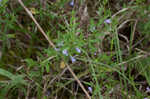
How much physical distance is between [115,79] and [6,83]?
1094 millimetres

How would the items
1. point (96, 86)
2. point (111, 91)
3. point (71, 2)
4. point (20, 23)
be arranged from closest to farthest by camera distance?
point (96, 86) < point (111, 91) < point (71, 2) < point (20, 23)

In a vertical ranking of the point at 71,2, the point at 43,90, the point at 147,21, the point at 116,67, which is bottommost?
the point at 43,90

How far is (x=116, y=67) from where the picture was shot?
192 centimetres

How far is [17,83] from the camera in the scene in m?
1.87

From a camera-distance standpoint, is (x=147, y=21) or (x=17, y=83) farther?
(x=147, y=21)

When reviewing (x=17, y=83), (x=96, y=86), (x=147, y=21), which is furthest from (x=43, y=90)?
(x=147, y=21)

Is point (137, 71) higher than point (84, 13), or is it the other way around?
point (84, 13)

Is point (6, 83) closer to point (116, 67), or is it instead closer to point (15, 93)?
point (15, 93)

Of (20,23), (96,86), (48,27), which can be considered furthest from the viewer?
(20,23)

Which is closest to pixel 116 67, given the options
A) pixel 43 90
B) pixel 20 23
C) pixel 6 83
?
pixel 43 90

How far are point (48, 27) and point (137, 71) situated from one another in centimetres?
103

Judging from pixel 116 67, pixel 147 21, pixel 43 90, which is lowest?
pixel 43 90

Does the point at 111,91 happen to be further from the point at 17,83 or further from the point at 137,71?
the point at 17,83

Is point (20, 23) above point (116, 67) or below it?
above
